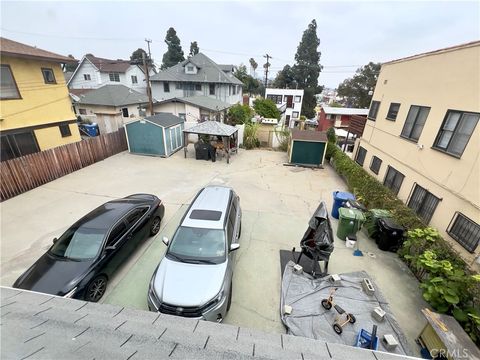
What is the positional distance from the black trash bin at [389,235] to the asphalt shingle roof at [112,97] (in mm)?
23246

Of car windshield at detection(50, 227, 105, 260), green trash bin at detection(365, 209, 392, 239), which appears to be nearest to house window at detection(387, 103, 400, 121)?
green trash bin at detection(365, 209, 392, 239)

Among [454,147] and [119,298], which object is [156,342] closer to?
[119,298]

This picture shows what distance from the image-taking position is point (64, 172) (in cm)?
1070

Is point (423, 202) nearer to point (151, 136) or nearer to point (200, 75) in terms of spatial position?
point (151, 136)

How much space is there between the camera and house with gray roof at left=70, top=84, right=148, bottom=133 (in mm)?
19453

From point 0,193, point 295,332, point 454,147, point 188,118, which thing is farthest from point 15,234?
point 188,118

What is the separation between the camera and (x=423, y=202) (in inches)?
280

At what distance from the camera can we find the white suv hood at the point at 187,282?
12.5ft

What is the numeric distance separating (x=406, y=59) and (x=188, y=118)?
1654 cm

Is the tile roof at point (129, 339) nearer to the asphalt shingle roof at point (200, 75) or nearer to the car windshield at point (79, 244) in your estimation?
the car windshield at point (79, 244)

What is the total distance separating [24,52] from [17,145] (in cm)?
437

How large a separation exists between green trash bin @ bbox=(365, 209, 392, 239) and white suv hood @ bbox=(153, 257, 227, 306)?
5.17m

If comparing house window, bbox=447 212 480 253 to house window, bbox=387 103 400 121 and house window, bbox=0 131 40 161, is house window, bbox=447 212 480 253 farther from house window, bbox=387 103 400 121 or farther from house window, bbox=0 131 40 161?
house window, bbox=0 131 40 161

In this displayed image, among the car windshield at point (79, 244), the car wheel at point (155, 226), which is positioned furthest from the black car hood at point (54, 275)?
the car wheel at point (155, 226)
